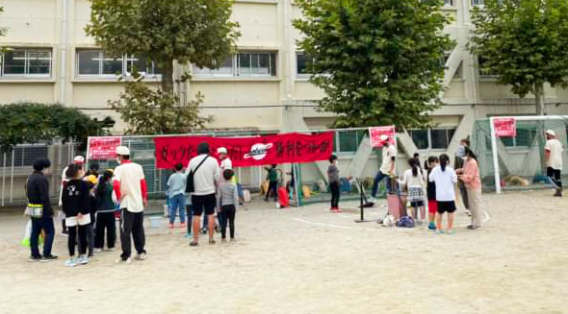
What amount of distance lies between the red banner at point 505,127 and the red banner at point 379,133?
4.21 metres

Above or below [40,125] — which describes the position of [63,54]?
above

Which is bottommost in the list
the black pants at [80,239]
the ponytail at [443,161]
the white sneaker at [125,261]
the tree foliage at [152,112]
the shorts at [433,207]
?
the white sneaker at [125,261]

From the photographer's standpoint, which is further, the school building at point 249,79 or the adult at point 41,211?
the school building at point 249,79

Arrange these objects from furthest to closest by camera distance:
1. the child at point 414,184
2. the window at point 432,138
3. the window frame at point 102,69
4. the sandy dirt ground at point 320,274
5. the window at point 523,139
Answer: the window at point 432,138 < the window frame at point 102,69 < the window at point 523,139 < the child at point 414,184 < the sandy dirt ground at point 320,274

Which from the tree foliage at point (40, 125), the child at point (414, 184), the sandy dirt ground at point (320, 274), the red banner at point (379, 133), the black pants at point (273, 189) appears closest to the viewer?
the sandy dirt ground at point (320, 274)

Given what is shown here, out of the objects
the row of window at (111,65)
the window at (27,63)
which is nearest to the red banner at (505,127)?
the row of window at (111,65)

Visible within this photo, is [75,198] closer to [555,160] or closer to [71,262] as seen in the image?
[71,262]

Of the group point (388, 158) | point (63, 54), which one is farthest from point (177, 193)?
point (63, 54)

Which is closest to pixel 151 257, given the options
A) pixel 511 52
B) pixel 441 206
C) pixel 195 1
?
Answer: pixel 441 206

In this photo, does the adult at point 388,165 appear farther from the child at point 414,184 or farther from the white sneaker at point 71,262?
the white sneaker at point 71,262

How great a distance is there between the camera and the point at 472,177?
841 cm

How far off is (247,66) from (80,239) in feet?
41.9

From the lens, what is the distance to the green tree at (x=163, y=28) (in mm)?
12117

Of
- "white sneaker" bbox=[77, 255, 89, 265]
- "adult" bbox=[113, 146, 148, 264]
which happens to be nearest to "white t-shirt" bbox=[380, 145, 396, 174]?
"adult" bbox=[113, 146, 148, 264]
